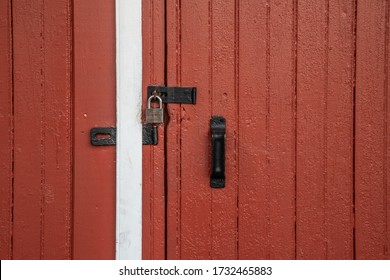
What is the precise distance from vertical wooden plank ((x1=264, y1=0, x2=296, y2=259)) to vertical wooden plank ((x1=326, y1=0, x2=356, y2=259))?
0.13 m

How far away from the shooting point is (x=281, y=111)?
1612 mm

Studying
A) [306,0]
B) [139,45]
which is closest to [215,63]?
[139,45]

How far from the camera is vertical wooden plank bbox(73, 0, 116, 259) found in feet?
5.16

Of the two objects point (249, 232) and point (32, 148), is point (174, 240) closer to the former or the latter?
point (249, 232)

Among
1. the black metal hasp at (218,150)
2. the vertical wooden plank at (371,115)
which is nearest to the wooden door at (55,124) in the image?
the black metal hasp at (218,150)

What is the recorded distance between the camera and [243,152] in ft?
5.28

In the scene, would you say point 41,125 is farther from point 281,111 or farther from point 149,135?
point 281,111

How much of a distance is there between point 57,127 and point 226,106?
2.00 feet

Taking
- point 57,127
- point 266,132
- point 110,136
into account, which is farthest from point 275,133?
point 57,127

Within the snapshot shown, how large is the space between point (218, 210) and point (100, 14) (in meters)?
0.82

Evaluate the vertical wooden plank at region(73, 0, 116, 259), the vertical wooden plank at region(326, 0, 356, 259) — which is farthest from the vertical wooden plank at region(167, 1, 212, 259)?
the vertical wooden plank at region(326, 0, 356, 259)

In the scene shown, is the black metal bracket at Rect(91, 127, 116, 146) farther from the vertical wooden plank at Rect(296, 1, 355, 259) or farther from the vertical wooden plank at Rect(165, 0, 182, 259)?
the vertical wooden plank at Rect(296, 1, 355, 259)

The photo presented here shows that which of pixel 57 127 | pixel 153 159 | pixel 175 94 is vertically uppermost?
pixel 175 94
